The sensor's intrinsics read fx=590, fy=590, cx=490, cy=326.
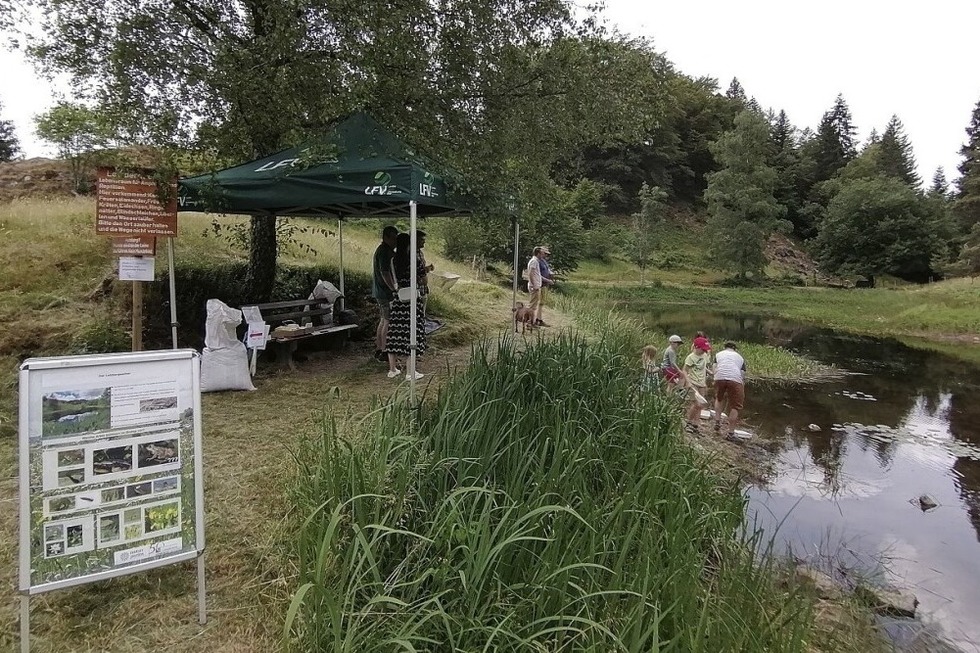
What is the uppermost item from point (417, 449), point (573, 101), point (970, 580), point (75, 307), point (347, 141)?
point (573, 101)

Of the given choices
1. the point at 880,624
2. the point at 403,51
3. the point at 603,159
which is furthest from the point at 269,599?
the point at 603,159

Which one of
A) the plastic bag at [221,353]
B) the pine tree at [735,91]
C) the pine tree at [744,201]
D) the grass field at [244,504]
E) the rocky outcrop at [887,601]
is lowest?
the rocky outcrop at [887,601]

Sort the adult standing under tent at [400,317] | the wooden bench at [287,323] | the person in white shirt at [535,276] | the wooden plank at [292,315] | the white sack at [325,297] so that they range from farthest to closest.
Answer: the person in white shirt at [535,276], the white sack at [325,297], the wooden plank at [292,315], the wooden bench at [287,323], the adult standing under tent at [400,317]

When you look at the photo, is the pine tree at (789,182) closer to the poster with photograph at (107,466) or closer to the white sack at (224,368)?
the white sack at (224,368)

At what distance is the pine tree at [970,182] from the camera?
129ft

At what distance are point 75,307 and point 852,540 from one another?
30.0ft

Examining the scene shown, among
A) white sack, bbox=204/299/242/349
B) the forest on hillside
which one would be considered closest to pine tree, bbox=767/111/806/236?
the forest on hillside

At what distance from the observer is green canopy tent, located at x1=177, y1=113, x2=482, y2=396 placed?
5.21m

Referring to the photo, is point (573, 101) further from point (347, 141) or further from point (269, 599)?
point (269, 599)

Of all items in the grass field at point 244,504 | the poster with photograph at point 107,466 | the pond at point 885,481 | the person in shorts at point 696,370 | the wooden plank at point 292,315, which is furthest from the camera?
the person in shorts at point 696,370

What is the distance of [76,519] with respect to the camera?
2215mm

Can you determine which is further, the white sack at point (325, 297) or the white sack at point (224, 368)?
the white sack at point (325, 297)

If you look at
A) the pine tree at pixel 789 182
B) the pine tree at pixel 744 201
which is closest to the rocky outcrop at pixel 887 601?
the pine tree at pixel 744 201

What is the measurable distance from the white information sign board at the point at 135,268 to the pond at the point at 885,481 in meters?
5.47
